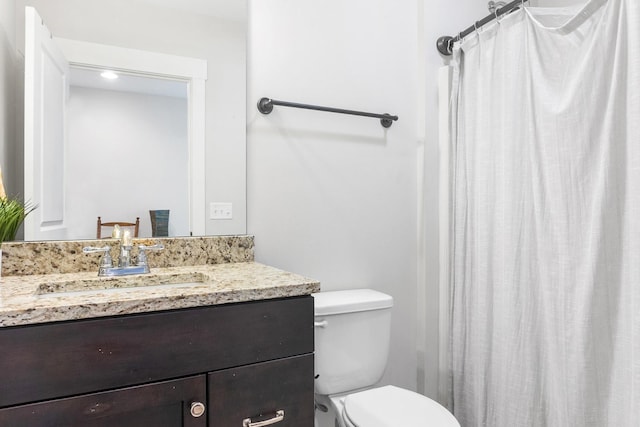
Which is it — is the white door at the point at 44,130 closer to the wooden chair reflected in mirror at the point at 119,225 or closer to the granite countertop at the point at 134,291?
the wooden chair reflected in mirror at the point at 119,225

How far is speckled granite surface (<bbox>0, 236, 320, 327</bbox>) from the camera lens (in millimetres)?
832

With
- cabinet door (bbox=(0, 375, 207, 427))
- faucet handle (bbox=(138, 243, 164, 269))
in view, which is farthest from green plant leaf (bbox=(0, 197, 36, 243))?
cabinet door (bbox=(0, 375, 207, 427))

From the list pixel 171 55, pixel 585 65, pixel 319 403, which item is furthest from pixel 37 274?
pixel 585 65

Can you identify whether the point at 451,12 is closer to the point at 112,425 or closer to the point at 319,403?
the point at 319,403

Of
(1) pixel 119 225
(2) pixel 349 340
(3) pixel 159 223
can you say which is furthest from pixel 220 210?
(2) pixel 349 340

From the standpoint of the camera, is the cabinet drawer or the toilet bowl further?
the toilet bowl

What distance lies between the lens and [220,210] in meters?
1.53

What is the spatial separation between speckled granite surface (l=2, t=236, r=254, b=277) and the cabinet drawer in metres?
0.53

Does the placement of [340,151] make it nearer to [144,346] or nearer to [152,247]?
[152,247]

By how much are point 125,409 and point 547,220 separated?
4.50 feet

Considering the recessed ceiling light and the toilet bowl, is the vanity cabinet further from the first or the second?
the recessed ceiling light

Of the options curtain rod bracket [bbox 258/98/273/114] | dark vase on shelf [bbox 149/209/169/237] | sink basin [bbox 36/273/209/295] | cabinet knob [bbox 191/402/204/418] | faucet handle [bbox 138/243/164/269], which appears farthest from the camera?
curtain rod bracket [bbox 258/98/273/114]

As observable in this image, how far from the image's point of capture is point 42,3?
4.25 feet

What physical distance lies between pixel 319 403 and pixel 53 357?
1.05 m
